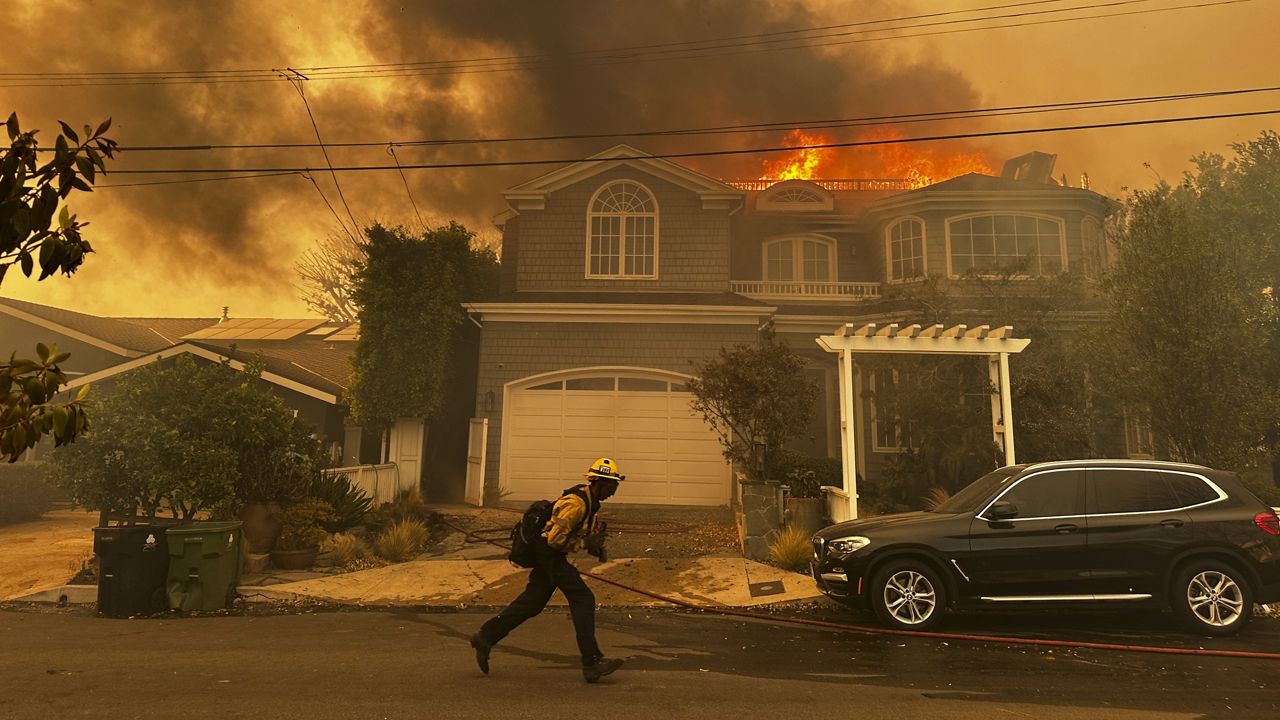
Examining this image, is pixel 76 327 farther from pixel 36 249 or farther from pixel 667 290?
pixel 36 249

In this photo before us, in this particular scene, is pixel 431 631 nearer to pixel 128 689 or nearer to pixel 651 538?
pixel 128 689

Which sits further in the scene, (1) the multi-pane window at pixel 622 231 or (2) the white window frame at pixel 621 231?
(1) the multi-pane window at pixel 622 231

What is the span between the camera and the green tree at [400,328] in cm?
1477

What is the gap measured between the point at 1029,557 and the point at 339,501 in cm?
933

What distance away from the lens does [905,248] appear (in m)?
18.9

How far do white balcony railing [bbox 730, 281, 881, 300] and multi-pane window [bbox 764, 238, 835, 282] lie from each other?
1.21 meters

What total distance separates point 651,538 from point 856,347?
14.8ft

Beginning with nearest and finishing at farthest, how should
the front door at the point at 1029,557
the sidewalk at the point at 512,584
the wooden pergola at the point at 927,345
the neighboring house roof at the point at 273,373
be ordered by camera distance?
1. the front door at the point at 1029,557
2. the sidewalk at the point at 512,584
3. the wooden pergola at the point at 927,345
4. the neighboring house roof at the point at 273,373

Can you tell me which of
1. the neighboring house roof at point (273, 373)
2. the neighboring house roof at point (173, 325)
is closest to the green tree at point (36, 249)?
the neighboring house roof at point (273, 373)

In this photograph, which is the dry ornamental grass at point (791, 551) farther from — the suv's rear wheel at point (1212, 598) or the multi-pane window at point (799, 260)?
the multi-pane window at point (799, 260)

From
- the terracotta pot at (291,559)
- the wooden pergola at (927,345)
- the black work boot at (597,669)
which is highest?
the wooden pergola at (927,345)

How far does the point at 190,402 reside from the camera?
32.9 feet

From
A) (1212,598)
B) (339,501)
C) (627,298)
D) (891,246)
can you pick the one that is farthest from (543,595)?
(891,246)

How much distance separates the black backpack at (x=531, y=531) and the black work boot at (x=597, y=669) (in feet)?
2.71
